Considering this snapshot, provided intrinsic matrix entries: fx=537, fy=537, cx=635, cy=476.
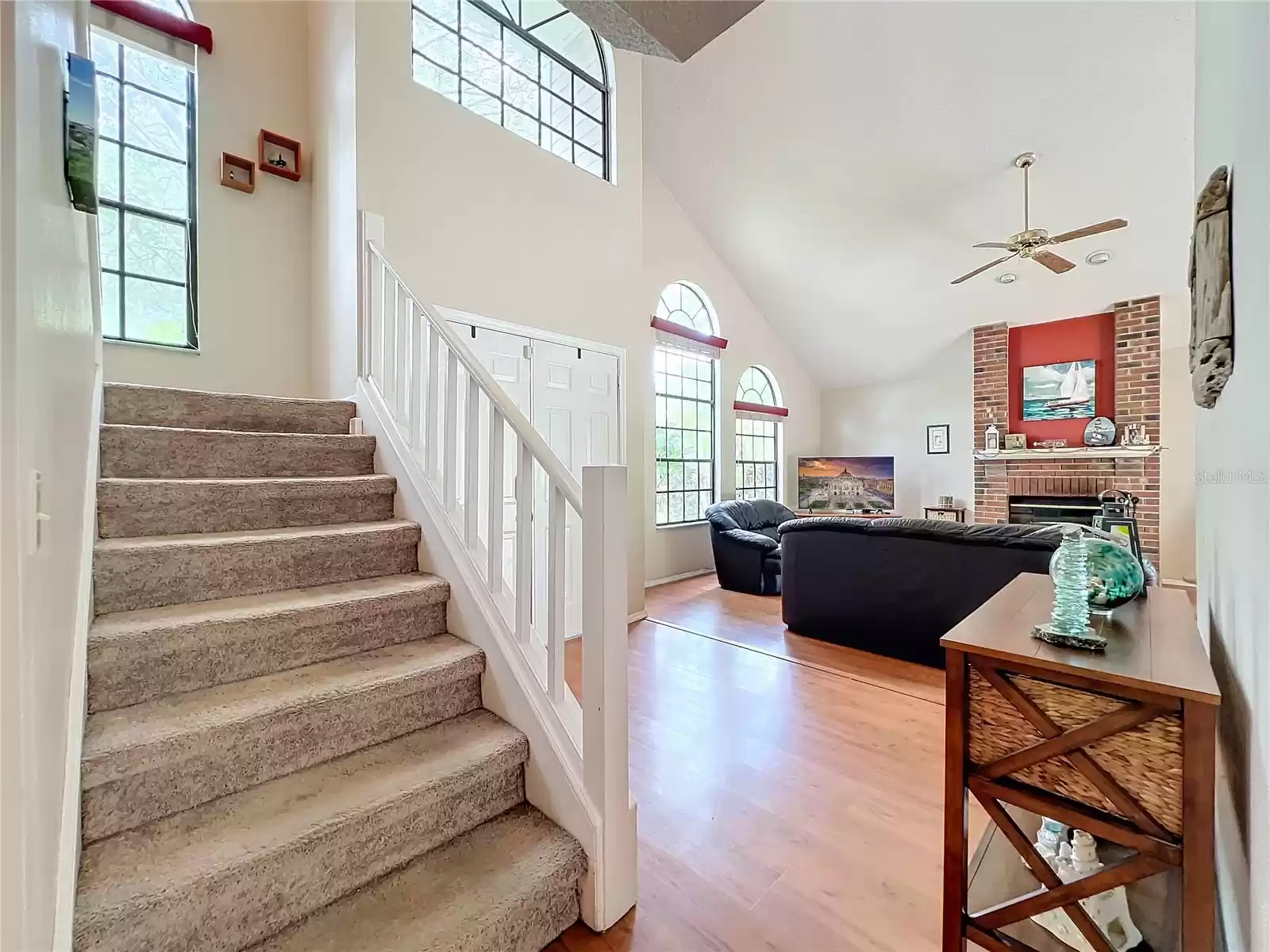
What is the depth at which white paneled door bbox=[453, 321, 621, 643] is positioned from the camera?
331cm

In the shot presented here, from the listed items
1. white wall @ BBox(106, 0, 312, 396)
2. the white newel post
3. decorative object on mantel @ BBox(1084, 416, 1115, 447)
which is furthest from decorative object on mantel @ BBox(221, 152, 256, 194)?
decorative object on mantel @ BBox(1084, 416, 1115, 447)

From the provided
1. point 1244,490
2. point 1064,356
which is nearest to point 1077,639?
point 1244,490

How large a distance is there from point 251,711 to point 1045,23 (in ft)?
18.2

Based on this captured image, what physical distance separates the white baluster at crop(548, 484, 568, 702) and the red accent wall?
6971mm

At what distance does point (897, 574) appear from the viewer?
319 centimetres

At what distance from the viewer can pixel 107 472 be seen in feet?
6.03

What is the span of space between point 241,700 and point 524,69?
159 inches

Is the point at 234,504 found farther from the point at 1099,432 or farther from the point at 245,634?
the point at 1099,432

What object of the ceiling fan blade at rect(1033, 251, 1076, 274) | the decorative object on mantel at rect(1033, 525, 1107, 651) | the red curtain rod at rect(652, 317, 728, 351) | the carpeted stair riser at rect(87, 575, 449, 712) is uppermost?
the ceiling fan blade at rect(1033, 251, 1076, 274)

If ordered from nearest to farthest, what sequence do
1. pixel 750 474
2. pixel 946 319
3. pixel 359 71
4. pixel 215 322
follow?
1. pixel 359 71
2. pixel 215 322
3. pixel 946 319
4. pixel 750 474

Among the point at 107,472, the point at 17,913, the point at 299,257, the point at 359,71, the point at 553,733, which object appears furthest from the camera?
the point at 299,257

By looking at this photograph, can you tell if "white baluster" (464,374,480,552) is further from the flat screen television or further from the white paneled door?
the flat screen television

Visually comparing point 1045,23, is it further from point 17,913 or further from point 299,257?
point 17,913

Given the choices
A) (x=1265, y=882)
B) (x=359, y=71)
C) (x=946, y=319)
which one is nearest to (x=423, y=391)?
(x=359, y=71)
